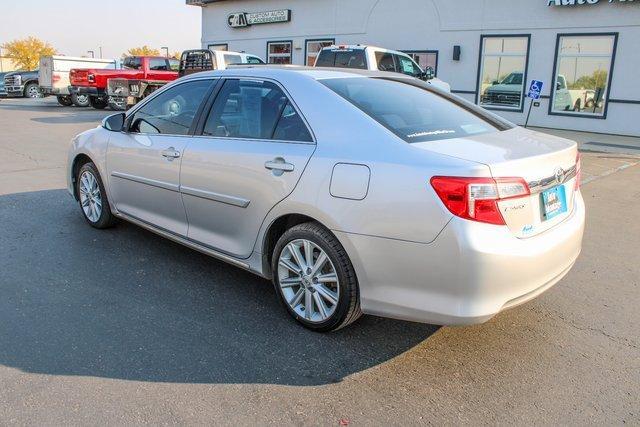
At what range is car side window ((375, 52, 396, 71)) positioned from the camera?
46.1 ft

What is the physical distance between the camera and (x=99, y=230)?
561cm

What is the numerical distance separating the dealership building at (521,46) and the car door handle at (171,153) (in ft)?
47.8

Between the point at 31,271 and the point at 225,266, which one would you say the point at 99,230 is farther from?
the point at 225,266

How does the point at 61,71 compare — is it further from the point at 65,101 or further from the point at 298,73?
the point at 298,73

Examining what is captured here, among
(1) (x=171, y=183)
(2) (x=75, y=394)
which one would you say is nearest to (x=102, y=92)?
(1) (x=171, y=183)

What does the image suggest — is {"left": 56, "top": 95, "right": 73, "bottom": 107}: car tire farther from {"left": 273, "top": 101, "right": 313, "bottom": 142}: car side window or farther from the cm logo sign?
{"left": 273, "top": 101, "right": 313, "bottom": 142}: car side window

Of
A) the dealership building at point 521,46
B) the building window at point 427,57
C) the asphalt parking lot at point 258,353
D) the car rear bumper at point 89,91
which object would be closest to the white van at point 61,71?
the car rear bumper at point 89,91

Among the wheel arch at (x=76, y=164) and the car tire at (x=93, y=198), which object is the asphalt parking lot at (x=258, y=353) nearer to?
the car tire at (x=93, y=198)

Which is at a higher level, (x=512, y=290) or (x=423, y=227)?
(x=423, y=227)

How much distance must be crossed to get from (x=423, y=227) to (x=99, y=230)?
3839mm

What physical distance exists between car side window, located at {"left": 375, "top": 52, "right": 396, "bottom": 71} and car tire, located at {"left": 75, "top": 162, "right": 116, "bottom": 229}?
9661mm

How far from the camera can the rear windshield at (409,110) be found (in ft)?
11.1

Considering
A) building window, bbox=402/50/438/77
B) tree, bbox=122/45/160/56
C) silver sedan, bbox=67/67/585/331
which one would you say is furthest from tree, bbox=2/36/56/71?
silver sedan, bbox=67/67/585/331

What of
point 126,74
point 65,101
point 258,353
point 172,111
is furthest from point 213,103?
point 65,101
